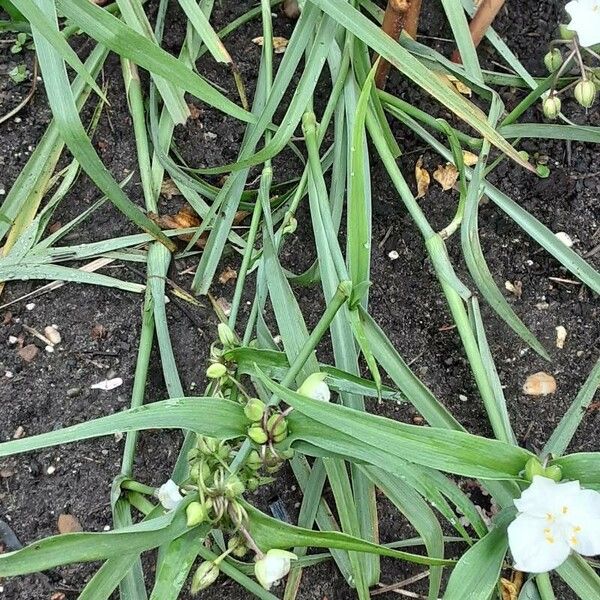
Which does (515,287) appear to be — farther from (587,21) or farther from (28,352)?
(28,352)

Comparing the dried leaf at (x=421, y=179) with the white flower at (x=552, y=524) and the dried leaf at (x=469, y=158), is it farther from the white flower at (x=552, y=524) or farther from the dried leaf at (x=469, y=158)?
the white flower at (x=552, y=524)

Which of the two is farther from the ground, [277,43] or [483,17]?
[483,17]

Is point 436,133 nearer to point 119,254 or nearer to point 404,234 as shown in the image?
point 404,234

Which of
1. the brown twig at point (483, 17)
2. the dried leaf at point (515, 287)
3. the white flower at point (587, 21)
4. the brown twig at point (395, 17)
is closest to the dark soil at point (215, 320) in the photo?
the dried leaf at point (515, 287)

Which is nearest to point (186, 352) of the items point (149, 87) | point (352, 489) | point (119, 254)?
point (119, 254)

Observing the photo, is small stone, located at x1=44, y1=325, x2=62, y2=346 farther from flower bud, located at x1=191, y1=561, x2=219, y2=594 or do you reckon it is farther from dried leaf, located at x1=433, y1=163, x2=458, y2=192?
dried leaf, located at x1=433, y1=163, x2=458, y2=192

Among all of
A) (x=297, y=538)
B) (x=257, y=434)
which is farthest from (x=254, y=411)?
(x=297, y=538)

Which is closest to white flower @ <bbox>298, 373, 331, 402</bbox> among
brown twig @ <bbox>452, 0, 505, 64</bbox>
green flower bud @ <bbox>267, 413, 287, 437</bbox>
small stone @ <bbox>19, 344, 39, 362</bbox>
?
green flower bud @ <bbox>267, 413, 287, 437</bbox>
